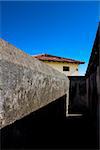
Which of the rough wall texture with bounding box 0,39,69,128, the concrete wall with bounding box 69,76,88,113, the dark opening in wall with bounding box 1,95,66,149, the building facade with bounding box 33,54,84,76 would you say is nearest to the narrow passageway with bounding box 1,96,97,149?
the dark opening in wall with bounding box 1,95,66,149

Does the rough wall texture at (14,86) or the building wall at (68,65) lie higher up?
the building wall at (68,65)

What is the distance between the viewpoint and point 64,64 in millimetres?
27875

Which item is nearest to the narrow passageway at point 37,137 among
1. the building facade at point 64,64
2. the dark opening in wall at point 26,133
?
the dark opening in wall at point 26,133

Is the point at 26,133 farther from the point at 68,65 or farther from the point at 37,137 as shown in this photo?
the point at 68,65

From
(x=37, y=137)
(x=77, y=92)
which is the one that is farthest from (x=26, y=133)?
(x=77, y=92)

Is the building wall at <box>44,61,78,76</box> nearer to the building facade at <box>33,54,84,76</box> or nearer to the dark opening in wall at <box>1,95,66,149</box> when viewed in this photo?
the building facade at <box>33,54,84,76</box>

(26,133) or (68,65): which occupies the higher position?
(68,65)

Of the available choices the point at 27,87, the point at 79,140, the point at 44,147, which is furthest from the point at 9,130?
the point at 79,140

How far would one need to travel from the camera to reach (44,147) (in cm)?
413

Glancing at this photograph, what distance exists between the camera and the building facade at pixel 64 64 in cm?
2730

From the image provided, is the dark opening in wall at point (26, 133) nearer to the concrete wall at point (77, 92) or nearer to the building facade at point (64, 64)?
the concrete wall at point (77, 92)

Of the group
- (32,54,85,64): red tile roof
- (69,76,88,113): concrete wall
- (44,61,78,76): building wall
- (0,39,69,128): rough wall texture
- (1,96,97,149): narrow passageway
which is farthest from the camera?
(44,61,78,76): building wall

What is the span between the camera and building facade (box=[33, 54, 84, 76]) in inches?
1075

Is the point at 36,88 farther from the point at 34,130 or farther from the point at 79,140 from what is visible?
the point at 79,140
